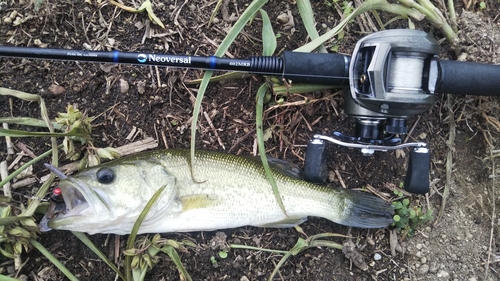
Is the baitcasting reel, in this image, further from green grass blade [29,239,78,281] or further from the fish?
green grass blade [29,239,78,281]

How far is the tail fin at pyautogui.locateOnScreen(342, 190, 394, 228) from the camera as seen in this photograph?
277 cm

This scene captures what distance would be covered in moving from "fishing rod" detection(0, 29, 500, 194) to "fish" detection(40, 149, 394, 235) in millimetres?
232

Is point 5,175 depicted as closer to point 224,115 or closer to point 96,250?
point 96,250

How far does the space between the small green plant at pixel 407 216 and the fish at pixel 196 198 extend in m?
0.10

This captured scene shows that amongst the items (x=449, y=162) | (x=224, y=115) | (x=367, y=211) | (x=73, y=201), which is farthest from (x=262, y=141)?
(x=449, y=162)

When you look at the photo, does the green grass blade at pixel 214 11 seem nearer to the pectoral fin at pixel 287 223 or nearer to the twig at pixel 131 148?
the twig at pixel 131 148

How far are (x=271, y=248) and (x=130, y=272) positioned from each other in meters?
→ 0.93

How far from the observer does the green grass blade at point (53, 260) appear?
104 inches

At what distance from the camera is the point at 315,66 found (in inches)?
97.6

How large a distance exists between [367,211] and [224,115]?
115 centimetres

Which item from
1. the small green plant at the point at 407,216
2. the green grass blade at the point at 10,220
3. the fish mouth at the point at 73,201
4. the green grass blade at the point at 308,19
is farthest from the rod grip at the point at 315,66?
the green grass blade at the point at 10,220

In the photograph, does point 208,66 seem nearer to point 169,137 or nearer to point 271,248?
point 169,137

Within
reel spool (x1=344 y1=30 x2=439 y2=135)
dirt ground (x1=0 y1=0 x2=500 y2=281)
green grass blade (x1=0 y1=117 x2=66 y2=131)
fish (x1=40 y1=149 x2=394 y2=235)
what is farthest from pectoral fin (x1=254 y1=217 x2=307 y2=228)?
green grass blade (x1=0 y1=117 x2=66 y2=131)

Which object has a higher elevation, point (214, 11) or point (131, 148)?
point (214, 11)
